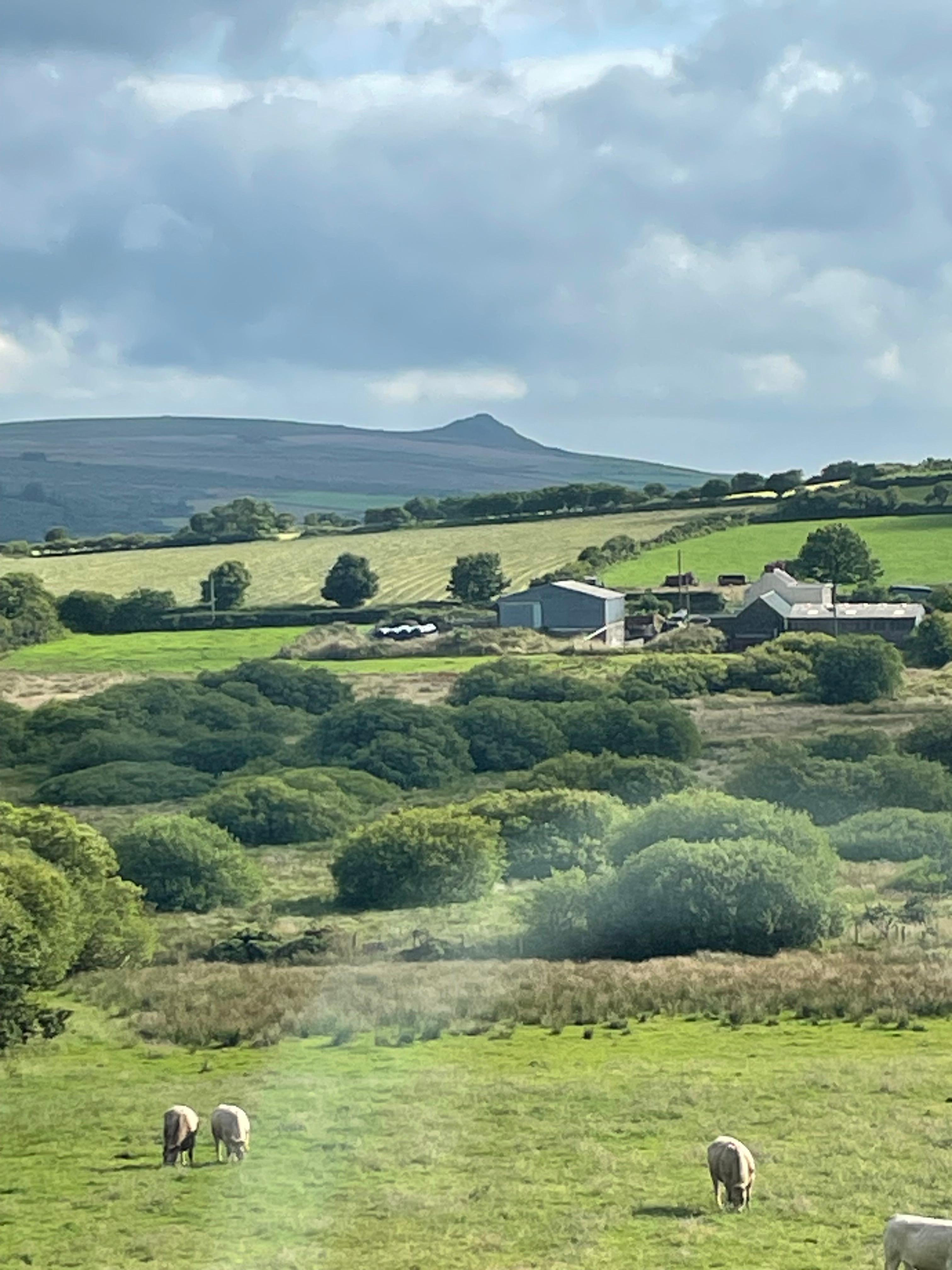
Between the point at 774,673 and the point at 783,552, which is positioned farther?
the point at 783,552

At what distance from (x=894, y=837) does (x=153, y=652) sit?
5869 centimetres

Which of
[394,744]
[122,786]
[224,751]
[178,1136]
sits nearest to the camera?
[178,1136]

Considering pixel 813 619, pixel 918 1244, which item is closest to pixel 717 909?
pixel 918 1244

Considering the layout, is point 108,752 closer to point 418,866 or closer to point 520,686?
point 520,686

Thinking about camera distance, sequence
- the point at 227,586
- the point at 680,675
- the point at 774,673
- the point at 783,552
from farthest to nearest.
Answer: the point at 783,552 → the point at 227,586 → the point at 774,673 → the point at 680,675

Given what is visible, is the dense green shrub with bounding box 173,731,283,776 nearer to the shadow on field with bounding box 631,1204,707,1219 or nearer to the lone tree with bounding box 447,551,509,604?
the lone tree with bounding box 447,551,509,604

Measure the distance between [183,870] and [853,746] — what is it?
29.5 m

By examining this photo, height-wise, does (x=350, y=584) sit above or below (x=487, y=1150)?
above

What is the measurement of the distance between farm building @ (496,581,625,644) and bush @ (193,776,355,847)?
42.3 metres

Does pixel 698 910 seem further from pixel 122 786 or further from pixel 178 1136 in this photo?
pixel 122 786

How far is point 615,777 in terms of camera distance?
66.7m

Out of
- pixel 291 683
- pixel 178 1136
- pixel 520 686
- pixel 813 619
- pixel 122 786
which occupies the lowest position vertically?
pixel 122 786

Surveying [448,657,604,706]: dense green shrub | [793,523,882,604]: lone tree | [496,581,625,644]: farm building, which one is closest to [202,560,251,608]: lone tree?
[496,581,625,644]: farm building

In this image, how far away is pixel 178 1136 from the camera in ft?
78.5
